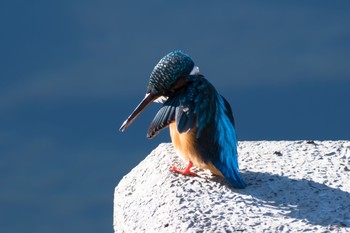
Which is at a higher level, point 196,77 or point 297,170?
point 196,77

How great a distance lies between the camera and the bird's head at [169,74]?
5.15m

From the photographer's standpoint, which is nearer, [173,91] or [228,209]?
[228,209]

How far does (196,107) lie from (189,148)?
204 millimetres

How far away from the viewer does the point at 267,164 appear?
538 centimetres

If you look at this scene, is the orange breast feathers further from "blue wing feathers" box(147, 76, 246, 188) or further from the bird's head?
the bird's head

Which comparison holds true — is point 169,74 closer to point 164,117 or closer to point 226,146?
point 164,117

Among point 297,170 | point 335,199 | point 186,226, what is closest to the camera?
point 186,226

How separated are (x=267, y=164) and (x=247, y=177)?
0.21m

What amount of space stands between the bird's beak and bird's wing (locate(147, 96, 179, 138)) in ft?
0.42

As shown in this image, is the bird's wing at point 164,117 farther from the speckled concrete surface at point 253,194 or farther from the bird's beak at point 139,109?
the speckled concrete surface at point 253,194

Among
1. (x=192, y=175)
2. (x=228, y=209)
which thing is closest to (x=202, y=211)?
(x=228, y=209)

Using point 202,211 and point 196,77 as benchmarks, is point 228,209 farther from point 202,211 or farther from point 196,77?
point 196,77

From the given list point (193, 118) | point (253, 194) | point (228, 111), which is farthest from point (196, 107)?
point (253, 194)

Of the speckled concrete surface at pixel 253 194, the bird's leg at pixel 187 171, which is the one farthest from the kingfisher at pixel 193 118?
the speckled concrete surface at pixel 253 194
